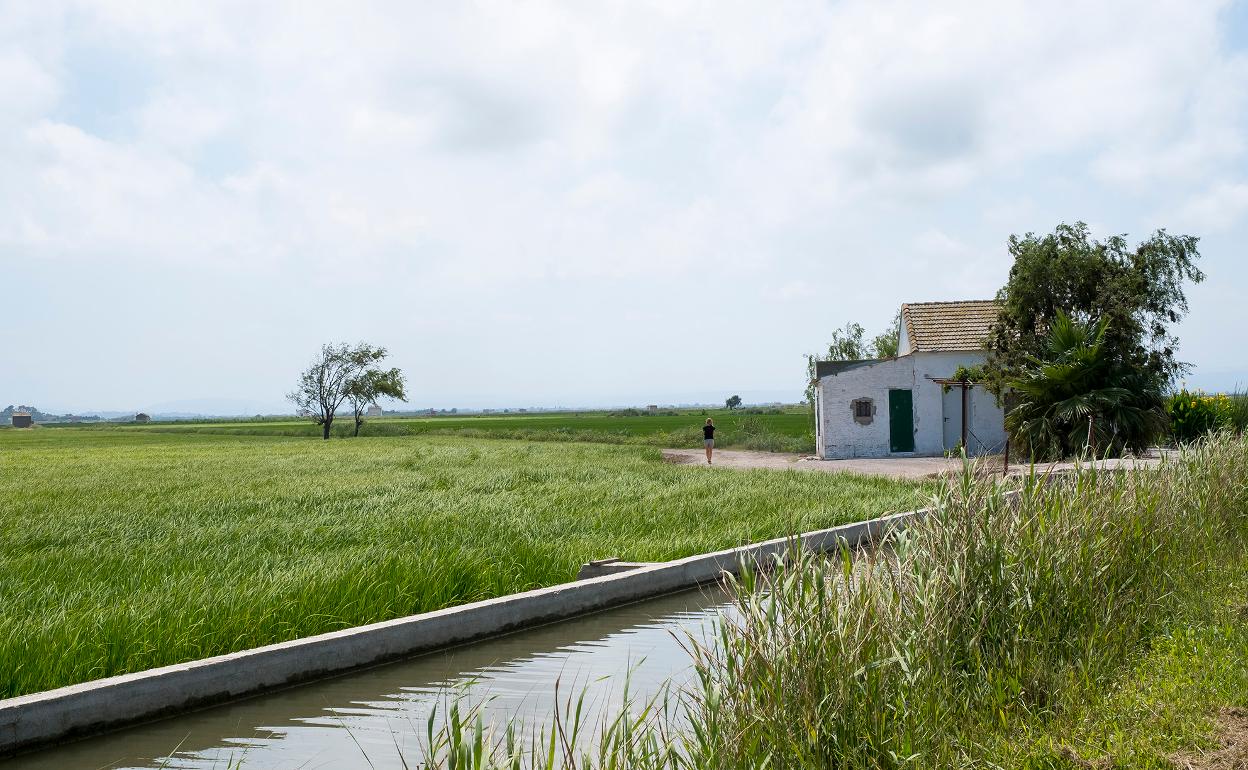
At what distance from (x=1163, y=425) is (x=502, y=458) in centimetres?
1893

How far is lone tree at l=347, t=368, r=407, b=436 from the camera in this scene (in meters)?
67.0

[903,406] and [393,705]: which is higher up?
[903,406]

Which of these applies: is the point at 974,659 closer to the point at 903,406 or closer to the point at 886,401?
the point at 886,401

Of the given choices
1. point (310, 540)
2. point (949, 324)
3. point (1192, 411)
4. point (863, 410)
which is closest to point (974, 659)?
point (310, 540)

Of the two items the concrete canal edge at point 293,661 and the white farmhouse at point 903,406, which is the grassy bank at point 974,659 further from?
the white farmhouse at point 903,406

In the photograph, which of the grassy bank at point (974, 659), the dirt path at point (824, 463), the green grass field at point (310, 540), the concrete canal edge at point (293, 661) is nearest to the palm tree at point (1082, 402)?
the dirt path at point (824, 463)

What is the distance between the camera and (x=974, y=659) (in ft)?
17.4

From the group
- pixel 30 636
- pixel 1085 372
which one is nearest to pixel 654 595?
pixel 30 636

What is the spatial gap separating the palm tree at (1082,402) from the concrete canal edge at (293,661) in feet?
36.0

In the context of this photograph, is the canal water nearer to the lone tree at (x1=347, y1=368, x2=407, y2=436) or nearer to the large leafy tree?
the large leafy tree

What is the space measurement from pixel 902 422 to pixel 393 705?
27155mm

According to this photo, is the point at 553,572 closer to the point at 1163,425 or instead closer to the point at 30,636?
the point at 30,636

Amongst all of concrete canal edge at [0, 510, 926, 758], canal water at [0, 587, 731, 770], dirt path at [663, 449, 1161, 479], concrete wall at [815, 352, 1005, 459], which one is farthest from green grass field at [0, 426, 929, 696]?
concrete wall at [815, 352, 1005, 459]

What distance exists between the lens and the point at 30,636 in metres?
6.42
